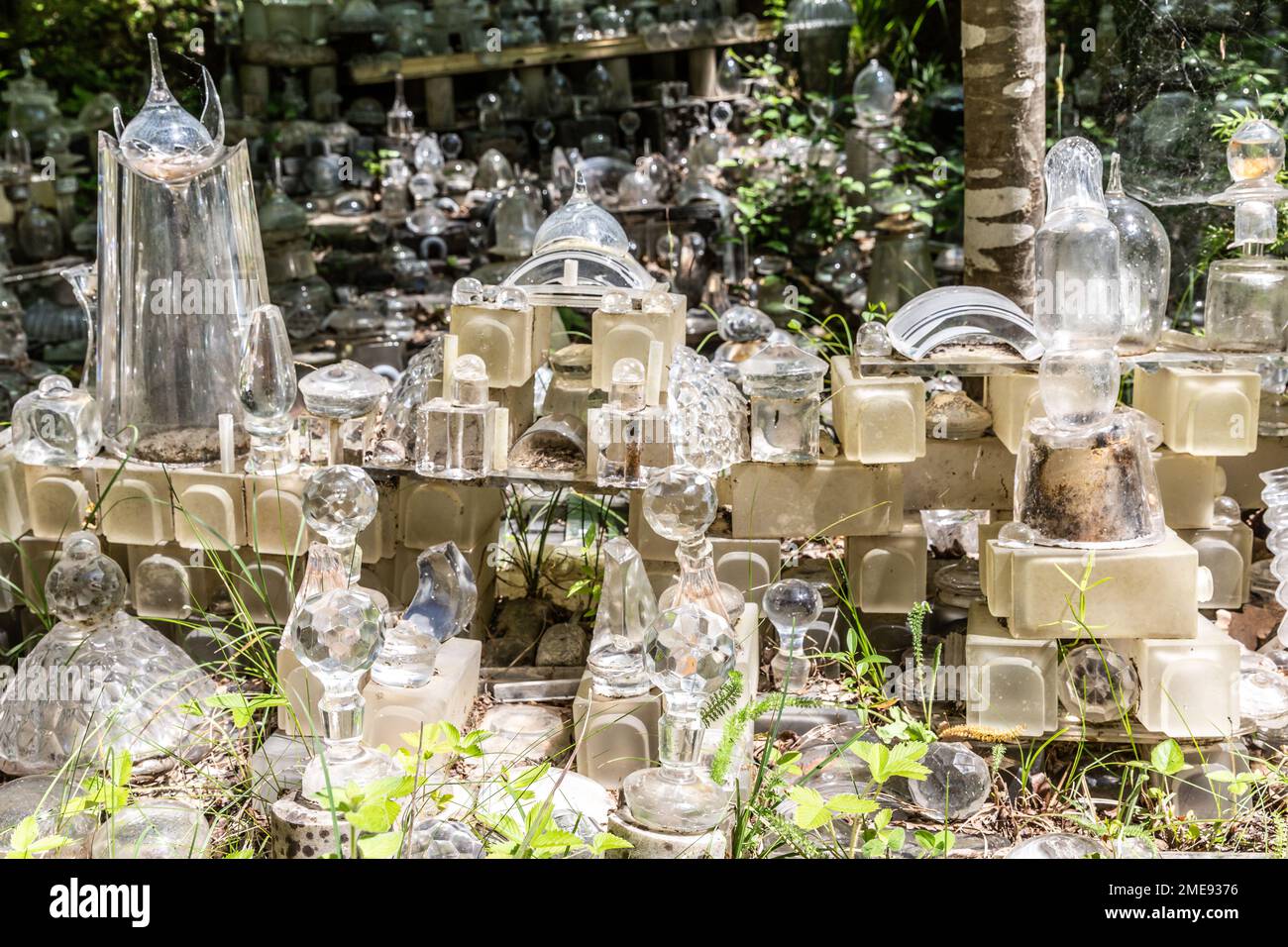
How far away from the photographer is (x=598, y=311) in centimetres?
321

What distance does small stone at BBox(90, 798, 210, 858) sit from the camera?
8.09 feet

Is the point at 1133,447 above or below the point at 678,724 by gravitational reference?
above

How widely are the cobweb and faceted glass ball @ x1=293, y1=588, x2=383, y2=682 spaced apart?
3.28 m

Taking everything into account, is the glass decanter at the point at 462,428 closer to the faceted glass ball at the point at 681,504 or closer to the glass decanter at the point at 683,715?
the faceted glass ball at the point at 681,504

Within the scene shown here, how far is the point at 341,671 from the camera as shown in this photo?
2316mm

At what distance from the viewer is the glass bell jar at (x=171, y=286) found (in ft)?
10.8

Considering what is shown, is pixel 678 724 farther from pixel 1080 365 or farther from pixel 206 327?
pixel 206 327

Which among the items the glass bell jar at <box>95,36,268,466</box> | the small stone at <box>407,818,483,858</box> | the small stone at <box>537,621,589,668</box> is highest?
the glass bell jar at <box>95,36,268,466</box>

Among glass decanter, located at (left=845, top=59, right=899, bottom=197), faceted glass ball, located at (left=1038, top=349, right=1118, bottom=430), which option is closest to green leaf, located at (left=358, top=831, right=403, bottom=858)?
faceted glass ball, located at (left=1038, top=349, right=1118, bottom=430)

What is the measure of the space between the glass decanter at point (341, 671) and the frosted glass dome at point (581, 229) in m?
1.35

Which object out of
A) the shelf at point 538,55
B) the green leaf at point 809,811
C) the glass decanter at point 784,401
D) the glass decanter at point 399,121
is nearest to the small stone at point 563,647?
the glass decanter at point 784,401

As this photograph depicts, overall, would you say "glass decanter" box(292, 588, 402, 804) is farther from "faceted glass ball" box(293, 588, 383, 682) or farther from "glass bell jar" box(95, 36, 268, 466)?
"glass bell jar" box(95, 36, 268, 466)
